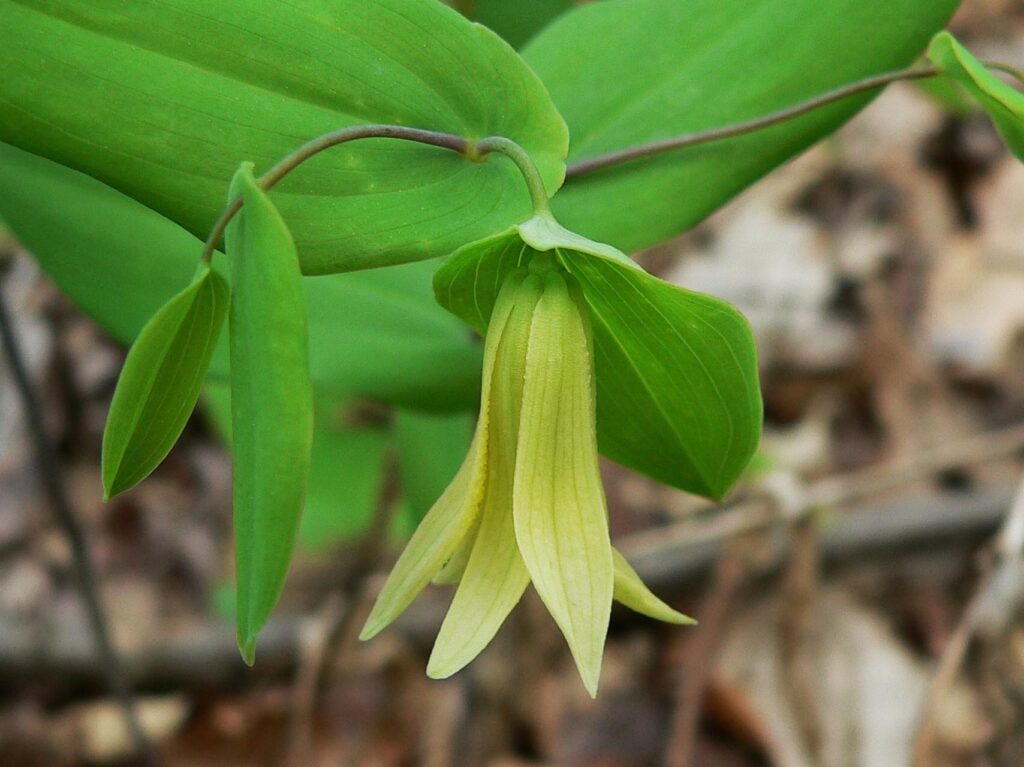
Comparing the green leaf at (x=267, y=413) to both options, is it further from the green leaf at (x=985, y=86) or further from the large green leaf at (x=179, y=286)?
the green leaf at (x=985, y=86)

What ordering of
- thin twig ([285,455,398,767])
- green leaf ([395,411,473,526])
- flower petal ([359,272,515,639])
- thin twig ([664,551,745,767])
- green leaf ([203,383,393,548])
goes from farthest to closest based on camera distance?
green leaf ([203,383,393,548])
thin twig ([664,551,745,767])
thin twig ([285,455,398,767])
green leaf ([395,411,473,526])
flower petal ([359,272,515,639])

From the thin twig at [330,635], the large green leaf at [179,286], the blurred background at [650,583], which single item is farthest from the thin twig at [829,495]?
the large green leaf at [179,286]

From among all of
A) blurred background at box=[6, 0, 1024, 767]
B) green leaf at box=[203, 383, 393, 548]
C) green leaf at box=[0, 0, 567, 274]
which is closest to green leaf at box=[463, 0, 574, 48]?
blurred background at box=[6, 0, 1024, 767]

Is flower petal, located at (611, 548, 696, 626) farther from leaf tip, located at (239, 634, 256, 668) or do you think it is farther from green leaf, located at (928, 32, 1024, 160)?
green leaf, located at (928, 32, 1024, 160)

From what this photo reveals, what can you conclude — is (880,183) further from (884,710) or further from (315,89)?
(315,89)

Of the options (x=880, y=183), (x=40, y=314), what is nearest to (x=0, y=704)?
(x=40, y=314)
